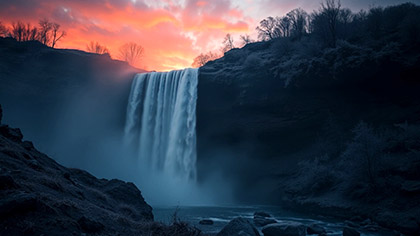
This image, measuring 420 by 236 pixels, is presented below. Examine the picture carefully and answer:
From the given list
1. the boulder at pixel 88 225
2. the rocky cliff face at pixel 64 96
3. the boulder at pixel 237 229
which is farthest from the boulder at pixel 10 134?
the rocky cliff face at pixel 64 96

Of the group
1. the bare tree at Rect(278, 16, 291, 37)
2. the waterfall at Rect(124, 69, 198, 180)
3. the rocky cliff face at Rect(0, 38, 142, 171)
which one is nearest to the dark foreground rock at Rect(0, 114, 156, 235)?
the waterfall at Rect(124, 69, 198, 180)

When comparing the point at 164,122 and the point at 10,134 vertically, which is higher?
the point at 164,122

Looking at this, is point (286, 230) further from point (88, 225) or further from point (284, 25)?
point (284, 25)

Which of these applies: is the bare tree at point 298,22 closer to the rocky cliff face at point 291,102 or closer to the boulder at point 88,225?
the rocky cliff face at point 291,102

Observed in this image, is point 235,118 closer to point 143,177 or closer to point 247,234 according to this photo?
point 143,177

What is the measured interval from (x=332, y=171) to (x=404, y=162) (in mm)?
6550

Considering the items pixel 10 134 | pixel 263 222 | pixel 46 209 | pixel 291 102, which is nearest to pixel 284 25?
pixel 291 102

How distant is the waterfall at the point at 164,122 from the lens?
3341 centimetres

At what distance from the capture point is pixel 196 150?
34.3 meters

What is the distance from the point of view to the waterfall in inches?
1315

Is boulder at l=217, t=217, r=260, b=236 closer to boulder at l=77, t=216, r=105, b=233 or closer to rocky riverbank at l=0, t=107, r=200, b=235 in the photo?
rocky riverbank at l=0, t=107, r=200, b=235

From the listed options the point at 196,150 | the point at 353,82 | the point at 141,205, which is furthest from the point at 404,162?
the point at 196,150

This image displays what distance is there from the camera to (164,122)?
35.7 m

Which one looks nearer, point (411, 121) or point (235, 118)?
point (411, 121)
